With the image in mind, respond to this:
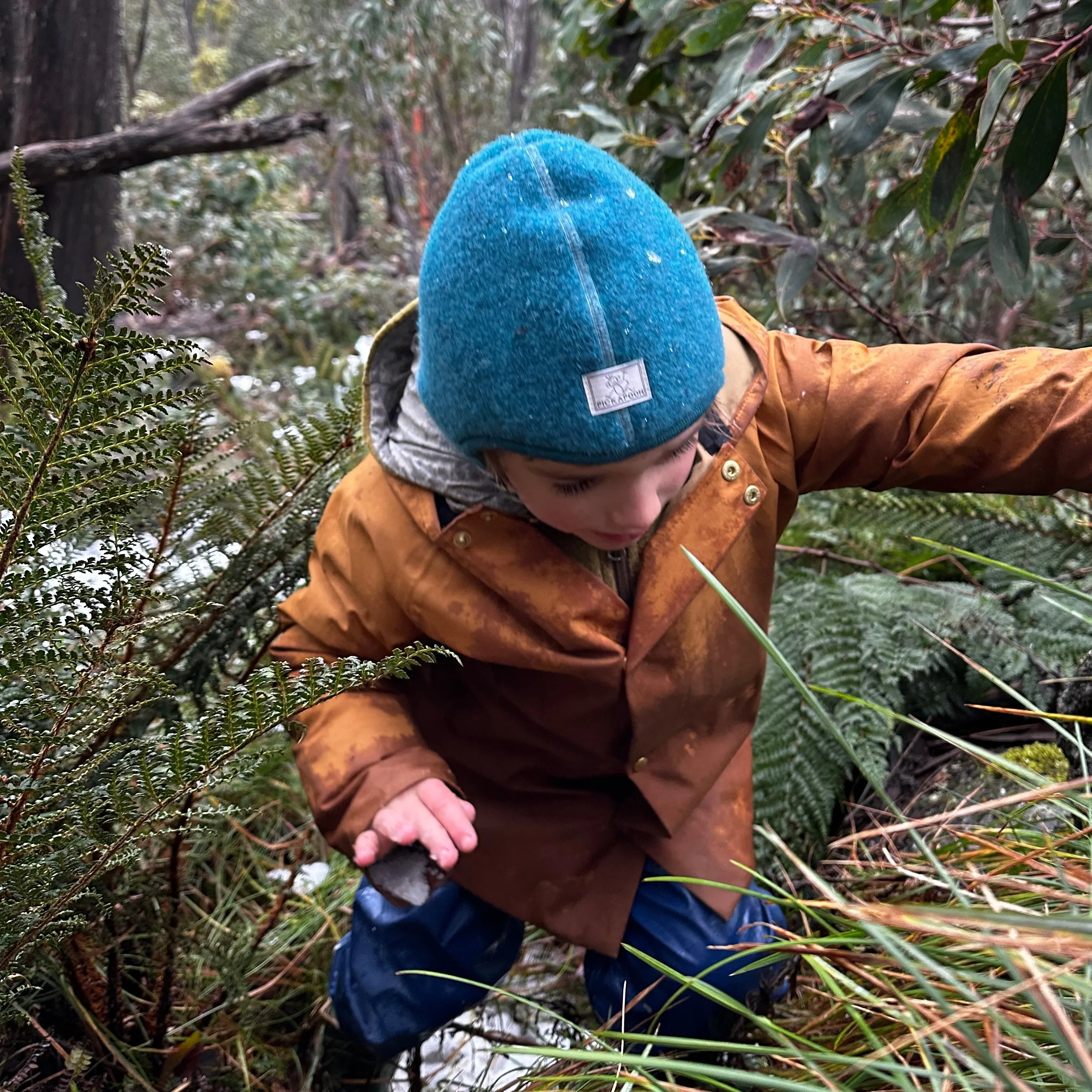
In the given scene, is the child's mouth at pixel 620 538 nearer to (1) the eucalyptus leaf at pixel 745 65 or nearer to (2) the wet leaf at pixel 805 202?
(1) the eucalyptus leaf at pixel 745 65

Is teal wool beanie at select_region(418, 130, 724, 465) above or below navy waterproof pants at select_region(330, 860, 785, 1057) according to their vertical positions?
above

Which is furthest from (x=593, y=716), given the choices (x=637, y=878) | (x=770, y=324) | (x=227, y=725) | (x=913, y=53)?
(x=913, y=53)

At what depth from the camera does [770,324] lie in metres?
1.85

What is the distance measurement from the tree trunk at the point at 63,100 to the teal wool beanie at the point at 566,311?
1.86 metres

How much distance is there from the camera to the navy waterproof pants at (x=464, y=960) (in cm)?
154

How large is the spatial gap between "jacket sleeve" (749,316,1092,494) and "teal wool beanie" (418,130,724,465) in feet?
0.89

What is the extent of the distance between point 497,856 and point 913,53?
1506 mm

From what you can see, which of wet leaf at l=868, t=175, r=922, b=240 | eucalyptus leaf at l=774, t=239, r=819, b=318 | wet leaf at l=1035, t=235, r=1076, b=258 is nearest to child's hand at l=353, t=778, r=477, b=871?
eucalyptus leaf at l=774, t=239, r=819, b=318

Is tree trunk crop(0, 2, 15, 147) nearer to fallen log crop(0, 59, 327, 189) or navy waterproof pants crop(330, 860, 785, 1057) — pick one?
fallen log crop(0, 59, 327, 189)

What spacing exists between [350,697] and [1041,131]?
127cm

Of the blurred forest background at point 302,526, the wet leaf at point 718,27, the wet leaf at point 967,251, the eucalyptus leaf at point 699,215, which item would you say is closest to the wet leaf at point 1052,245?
the blurred forest background at point 302,526

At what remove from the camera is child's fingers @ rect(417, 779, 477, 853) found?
1.22m

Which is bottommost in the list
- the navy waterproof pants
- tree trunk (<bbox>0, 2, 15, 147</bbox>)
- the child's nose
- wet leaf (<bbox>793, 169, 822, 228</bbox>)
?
the navy waterproof pants

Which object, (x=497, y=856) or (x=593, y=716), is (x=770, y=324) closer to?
(x=593, y=716)
